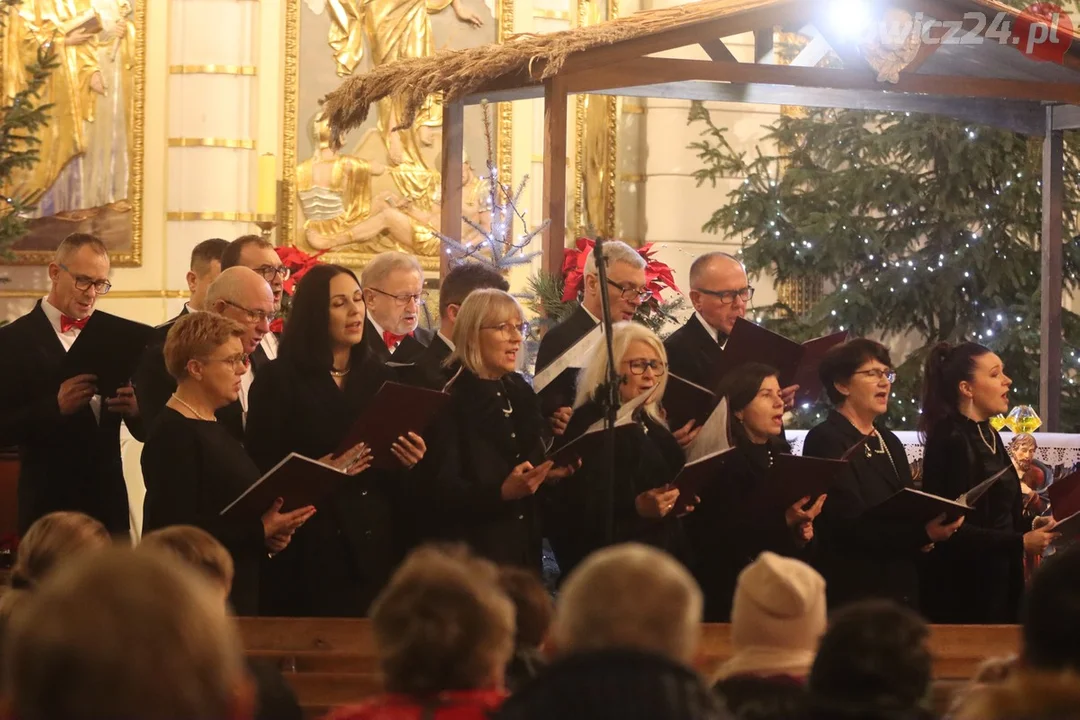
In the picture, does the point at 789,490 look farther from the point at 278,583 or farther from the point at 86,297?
the point at 86,297

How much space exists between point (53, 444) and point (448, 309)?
1.40 meters

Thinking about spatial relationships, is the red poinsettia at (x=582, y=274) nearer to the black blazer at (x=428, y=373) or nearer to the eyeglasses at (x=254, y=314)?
the black blazer at (x=428, y=373)

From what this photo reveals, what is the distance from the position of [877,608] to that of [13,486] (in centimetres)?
530

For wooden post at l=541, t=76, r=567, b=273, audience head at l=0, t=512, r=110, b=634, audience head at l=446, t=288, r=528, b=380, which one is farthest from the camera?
wooden post at l=541, t=76, r=567, b=273

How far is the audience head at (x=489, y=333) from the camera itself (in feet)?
15.3

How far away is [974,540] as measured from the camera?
198 inches

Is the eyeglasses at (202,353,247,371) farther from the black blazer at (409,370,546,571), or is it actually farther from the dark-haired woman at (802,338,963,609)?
the dark-haired woman at (802,338,963,609)

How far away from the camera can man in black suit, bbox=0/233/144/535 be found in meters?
4.99

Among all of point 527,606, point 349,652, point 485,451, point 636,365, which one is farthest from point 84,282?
point 527,606

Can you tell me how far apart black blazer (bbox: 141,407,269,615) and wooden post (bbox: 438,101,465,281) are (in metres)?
3.09

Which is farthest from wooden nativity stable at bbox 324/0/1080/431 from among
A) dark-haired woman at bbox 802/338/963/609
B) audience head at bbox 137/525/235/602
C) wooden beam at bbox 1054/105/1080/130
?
audience head at bbox 137/525/235/602

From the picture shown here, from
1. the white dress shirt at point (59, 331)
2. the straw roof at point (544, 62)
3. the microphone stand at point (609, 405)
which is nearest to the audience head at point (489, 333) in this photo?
the microphone stand at point (609, 405)

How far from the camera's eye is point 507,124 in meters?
11.3

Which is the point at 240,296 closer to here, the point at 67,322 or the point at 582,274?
the point at 67,322
